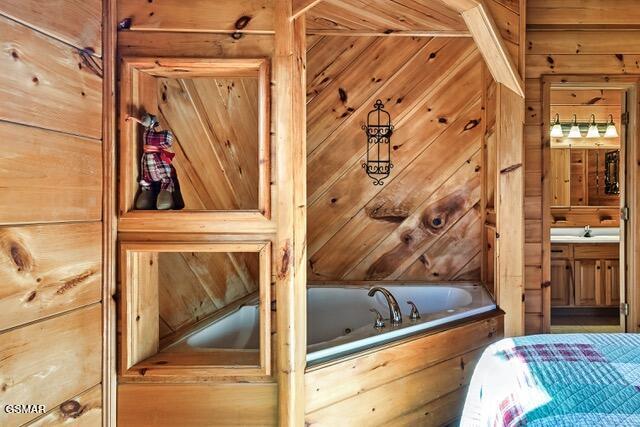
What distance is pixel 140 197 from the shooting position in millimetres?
1448

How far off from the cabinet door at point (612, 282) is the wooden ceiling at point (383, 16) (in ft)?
9.47

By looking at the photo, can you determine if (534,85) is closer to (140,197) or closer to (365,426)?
(365,426)

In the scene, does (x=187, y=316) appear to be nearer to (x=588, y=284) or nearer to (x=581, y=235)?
(x=588, y=284)

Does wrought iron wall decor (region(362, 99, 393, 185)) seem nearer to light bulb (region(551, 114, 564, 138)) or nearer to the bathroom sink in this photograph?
the bathroom sink

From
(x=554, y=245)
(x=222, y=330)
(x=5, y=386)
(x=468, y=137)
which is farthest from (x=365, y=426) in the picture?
(x=554, y=245)

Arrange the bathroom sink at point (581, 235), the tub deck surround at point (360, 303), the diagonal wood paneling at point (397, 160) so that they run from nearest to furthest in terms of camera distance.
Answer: the tub deck surround at point (360, 303) < the diagonal wood paneling at point (397, 160) < the bathroom sink at point (581, 235)

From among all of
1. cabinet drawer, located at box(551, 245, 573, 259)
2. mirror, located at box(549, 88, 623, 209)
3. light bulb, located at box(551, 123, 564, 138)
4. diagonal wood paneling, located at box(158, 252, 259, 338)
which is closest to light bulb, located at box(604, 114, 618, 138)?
mirror, located at box(549, 88, 623, 209)

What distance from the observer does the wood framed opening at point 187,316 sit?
1414 mm

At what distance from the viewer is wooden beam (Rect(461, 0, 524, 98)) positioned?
1.84 metres

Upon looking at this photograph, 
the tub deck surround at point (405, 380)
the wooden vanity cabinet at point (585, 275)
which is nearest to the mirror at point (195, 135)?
the tub deck surround at point (405, 380)

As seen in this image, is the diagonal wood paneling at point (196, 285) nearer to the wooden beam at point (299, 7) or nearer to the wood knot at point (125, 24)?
the wood knot at point (125, 24)

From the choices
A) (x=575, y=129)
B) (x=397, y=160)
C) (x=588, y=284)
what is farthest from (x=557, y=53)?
(x=588, y=284)

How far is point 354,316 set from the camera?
8.71 ft

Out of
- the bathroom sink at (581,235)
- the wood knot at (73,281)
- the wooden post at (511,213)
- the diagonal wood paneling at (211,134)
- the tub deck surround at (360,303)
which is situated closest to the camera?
the wood knot at (73,281)
